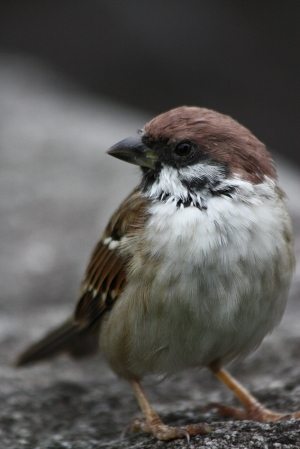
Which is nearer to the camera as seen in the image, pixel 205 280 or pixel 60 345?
pixel 205 280

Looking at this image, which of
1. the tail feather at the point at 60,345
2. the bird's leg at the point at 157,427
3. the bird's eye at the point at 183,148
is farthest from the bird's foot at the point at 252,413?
the bird's eye at the point at 183,148

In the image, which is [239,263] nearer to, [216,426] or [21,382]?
[216,426]

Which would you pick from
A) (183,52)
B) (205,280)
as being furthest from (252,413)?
(183,52)

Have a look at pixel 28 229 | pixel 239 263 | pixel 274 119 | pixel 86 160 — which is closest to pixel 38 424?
pixel 239 263

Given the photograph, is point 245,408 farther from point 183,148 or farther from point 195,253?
point 183,148

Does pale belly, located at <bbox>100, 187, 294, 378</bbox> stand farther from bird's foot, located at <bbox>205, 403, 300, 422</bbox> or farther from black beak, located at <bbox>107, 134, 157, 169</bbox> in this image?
bird's foot, located at <bbox>205, 403, 300, 422</bbox>

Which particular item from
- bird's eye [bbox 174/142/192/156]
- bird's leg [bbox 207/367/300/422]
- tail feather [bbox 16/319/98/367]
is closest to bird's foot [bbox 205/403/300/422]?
bird's leg [bbox 207/367/300/422]

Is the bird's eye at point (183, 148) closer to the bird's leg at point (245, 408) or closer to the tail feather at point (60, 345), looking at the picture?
the bird's leg at point (245, 408)

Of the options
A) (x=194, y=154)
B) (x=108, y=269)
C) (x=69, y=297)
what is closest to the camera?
(x=194, y=154)
